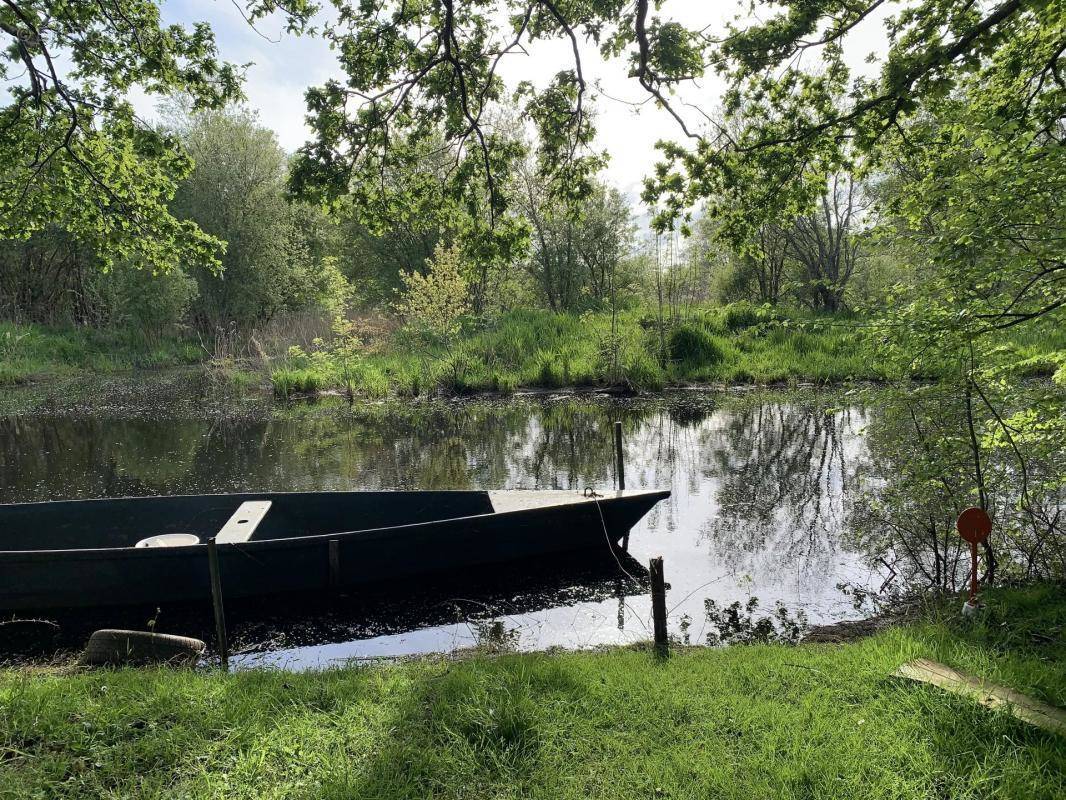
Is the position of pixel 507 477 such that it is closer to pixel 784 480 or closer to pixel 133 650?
pixel 784 480

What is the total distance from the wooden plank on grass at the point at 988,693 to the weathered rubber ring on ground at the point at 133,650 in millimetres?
4724

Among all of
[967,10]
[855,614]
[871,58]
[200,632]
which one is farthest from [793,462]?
[200,632]

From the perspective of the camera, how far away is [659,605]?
15.2ft

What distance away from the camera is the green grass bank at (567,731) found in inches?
113

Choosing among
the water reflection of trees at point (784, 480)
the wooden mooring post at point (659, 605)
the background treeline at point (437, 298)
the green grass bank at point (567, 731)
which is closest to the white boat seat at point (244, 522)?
the green grass bank at point (567, 731)

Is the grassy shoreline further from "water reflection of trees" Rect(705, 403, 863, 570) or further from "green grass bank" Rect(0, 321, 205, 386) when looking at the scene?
"water reflection of trees" Rect(705, 403, 863, 570)

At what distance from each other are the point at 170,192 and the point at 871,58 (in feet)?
25.5

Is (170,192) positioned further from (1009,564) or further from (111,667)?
(1009,564)

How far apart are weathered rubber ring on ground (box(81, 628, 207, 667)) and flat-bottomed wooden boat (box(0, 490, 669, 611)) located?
4.70 ft

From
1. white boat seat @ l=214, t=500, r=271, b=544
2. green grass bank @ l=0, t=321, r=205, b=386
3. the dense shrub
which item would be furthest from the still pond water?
green grass bank @ l=0, t=321, r=205, b=386

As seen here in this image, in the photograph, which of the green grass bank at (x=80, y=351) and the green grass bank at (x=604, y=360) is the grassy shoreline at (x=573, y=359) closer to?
the green grass bank at (x=604, y=360)

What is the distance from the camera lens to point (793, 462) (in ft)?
35.7

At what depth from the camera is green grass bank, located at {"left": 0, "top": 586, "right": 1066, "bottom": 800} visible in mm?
2863

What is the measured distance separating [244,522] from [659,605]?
16.1 feet
